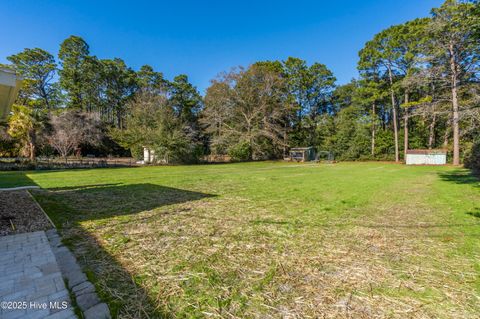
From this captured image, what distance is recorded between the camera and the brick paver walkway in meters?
1.72

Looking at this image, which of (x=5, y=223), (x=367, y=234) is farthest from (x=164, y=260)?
(x=5, y=223)

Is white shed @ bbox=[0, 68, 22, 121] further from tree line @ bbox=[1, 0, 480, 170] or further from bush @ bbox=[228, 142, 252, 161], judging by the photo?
bush @ bbox=[228, 142, 252, 161]

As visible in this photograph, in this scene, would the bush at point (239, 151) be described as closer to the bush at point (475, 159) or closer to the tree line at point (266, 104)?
the tree line at point (266, 104)

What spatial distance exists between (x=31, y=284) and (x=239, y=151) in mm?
23205

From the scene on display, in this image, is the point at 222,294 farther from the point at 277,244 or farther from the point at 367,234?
the point at 367,234

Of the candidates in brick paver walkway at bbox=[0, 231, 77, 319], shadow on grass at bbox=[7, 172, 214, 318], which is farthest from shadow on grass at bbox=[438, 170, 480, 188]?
brick paver walkway at bbox=[0, 231, 77, 319]

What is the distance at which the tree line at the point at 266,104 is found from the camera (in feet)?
52.5

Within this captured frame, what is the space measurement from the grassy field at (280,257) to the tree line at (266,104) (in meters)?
13.5

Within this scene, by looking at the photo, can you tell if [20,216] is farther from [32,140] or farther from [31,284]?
[32,140]

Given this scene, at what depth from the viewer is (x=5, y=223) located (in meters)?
3.84

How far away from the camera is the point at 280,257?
2.71 meters

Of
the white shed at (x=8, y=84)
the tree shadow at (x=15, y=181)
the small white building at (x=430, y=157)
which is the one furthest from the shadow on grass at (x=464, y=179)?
the tree shadow at (x=15, y=181)

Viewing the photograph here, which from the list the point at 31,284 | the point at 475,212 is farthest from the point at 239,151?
the point at 31,284

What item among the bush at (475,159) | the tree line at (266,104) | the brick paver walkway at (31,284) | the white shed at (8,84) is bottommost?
the brick paver walkway at (31,284)
